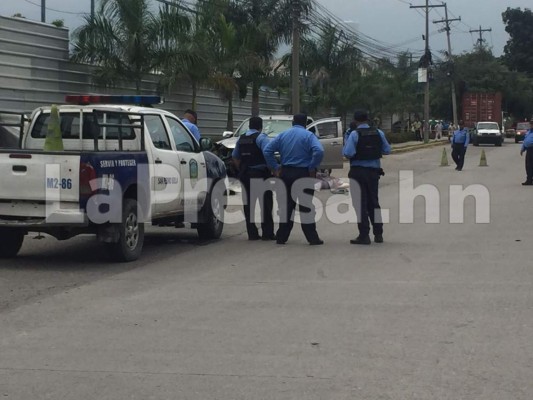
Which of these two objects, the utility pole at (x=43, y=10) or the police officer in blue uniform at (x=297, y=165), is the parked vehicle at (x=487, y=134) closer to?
the utility pole at (x=43, y=10)

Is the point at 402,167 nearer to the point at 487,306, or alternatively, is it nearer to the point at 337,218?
the point at 337,218

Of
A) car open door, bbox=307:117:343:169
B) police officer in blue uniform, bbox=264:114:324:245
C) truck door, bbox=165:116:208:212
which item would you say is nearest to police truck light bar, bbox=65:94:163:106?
truck door, bbox=165:116:208:212

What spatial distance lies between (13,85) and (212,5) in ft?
28.7

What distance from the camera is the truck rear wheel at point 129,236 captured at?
1026 cm

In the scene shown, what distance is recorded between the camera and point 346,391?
5379 mm

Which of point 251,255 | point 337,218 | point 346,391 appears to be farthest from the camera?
point 337,218

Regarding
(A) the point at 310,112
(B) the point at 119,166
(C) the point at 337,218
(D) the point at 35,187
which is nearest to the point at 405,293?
(B) the point at 119,166

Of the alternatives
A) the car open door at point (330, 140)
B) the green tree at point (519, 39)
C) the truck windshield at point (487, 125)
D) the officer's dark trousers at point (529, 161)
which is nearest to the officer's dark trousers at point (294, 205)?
the officer's dark trousers at point (529, 161)

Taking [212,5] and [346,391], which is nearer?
[346,391]

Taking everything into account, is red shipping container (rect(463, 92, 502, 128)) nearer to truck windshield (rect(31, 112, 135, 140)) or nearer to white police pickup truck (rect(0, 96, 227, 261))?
white police pickup truck (rect(0, 96, 227, 261))

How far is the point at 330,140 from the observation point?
2473 cm

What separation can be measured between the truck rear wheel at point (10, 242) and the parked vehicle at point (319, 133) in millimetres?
11270

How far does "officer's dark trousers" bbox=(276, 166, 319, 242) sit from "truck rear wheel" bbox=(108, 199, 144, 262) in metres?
2.27

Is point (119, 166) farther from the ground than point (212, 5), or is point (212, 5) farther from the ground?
point (212, 5)
